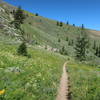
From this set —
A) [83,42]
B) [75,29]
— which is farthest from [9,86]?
[75,29]

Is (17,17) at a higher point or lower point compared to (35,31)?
higher

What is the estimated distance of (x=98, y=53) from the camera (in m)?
109

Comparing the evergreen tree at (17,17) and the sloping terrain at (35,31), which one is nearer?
the sloping terrain at (35,31)

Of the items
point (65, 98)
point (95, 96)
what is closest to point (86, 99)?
point (95, 96)

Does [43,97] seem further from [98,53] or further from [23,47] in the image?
[98,53]

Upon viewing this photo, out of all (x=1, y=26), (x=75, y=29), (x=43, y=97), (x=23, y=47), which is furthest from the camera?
(x=75, y=29)

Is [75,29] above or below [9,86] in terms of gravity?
above

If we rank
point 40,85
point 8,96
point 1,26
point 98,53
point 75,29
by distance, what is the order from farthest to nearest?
point 75,29 → point 98,53 → point 1,26 → point 40,85 → point 8,96

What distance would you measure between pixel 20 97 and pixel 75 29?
14342 cm

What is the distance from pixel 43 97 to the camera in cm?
794

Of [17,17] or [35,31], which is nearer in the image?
[17,17]

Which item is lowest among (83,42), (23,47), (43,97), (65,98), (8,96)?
(65,98)

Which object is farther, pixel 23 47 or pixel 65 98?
pixel 23 47

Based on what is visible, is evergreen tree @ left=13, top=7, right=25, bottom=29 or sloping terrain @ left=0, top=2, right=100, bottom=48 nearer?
sloping terrain @ left=0, top=2, right=100, bottom=48
